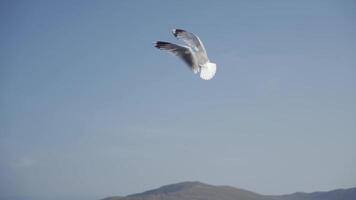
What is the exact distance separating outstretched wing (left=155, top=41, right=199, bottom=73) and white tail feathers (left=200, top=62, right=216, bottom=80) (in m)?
0.05

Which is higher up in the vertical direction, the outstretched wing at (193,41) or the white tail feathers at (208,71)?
the outstretched wing at (193,41)

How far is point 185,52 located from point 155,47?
24 cm

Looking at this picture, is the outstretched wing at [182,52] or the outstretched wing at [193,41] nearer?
the outstretched wing at [193,41]

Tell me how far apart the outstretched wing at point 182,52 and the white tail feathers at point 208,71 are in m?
0.05

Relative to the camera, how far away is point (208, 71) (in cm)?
409

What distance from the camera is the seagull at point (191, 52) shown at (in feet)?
13.0

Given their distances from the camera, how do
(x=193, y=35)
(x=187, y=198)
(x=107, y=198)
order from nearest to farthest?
(x=193, y=35), (x=107, y=198), (x=187, y=198)

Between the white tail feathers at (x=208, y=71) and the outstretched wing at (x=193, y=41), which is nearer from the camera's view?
the outstretched wing at (x=193, y=41)

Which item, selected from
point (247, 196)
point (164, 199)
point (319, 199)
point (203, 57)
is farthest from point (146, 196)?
point (203, 57)

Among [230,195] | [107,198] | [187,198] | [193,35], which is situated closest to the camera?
[193,35]

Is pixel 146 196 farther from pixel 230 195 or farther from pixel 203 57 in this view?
pixel 203 57

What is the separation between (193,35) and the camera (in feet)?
12.6

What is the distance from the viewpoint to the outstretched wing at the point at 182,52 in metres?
4.02

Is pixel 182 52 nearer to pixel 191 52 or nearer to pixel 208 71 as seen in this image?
pixel 191 52
